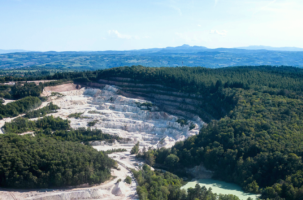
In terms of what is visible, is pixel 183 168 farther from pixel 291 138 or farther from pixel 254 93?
pixel 254 93

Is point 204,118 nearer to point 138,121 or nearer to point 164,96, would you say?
point 164,96

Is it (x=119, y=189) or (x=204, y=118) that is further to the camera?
(x=204, y=118)

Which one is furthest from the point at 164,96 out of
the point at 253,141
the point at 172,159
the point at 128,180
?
the point at 128,180

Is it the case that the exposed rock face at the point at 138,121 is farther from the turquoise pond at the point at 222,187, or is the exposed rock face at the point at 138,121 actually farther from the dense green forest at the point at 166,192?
the dense green forest at the point at 166,192

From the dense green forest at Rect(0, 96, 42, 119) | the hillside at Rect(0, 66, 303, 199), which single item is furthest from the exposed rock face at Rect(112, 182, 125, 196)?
the dense green forest at Rect(0, 96, 42, 119)

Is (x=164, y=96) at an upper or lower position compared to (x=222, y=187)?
upper

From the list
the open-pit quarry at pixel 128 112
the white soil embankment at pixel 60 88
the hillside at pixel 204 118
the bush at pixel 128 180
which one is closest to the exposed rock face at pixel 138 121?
the open-pit quarry at pixel 128 112

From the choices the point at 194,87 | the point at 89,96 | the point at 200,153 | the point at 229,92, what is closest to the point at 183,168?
the point at 200,153
